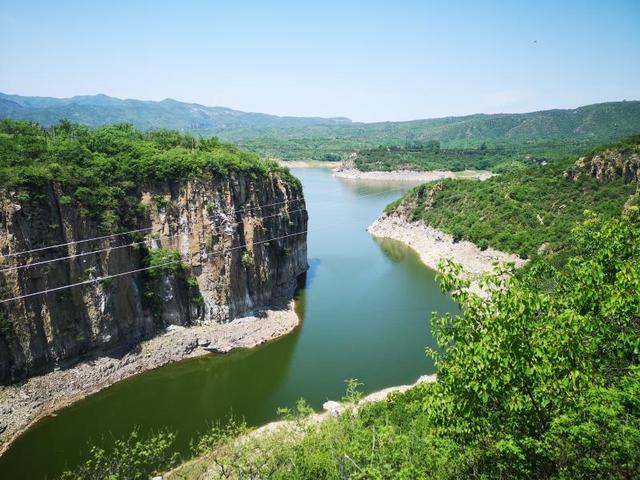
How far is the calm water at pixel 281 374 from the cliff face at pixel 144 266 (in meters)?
3.10

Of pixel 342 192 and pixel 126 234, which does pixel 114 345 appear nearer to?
pixel 126 234

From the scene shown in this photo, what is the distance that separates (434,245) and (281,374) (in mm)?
33215

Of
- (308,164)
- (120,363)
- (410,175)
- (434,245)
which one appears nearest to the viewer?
(120,363)

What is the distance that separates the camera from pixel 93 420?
2248 centimetres

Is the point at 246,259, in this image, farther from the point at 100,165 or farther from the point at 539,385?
the point at 539,385

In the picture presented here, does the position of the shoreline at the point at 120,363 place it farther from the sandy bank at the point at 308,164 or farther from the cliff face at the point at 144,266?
the sandy bank at the point at 308,164

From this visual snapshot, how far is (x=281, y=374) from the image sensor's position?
27.7 m

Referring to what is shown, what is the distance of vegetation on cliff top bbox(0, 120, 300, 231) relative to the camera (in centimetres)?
2400

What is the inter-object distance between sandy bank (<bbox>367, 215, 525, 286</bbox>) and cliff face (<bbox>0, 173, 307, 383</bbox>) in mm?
17755

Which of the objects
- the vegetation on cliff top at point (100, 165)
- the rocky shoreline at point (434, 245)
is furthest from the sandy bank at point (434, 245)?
the vegetation on cliff top at point (100, 165)

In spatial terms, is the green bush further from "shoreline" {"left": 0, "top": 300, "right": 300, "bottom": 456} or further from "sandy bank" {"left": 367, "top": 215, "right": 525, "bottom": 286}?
"sandy bank" {"left": 367, "top": 215, "right": 525, "bottom": 286}

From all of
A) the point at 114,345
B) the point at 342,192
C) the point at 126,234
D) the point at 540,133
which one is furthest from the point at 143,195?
the point at 540,133

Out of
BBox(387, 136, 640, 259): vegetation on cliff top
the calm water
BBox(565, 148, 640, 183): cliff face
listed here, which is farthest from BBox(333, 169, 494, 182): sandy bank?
the calm water

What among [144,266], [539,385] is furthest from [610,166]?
[539,385]
